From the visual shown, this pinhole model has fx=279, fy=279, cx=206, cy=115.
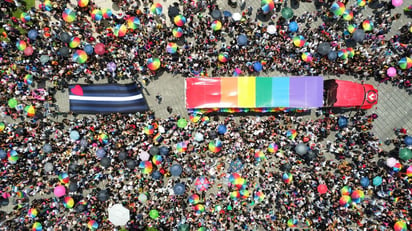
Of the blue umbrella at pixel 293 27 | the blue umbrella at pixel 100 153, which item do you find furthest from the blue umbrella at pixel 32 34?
the blue umbrella at pixel 293 27

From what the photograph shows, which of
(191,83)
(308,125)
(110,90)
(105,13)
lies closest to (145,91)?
(110,90)

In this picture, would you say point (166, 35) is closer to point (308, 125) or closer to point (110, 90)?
point (110, 90)

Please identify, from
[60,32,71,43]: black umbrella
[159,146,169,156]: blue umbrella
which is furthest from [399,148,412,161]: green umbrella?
[60,32,71,43]: black umbrella

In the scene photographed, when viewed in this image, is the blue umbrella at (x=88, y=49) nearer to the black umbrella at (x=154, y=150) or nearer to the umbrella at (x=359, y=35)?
the black umbrella at (x=154, y=150)

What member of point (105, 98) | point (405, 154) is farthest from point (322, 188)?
point (105, 98)

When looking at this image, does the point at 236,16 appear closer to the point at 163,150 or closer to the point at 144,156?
the point at 163,150

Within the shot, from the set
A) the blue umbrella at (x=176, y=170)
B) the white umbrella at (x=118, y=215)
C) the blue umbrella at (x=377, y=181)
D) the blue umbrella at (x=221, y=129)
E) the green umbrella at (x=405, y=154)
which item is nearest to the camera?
the green umbrella at (x=405, y=154)
